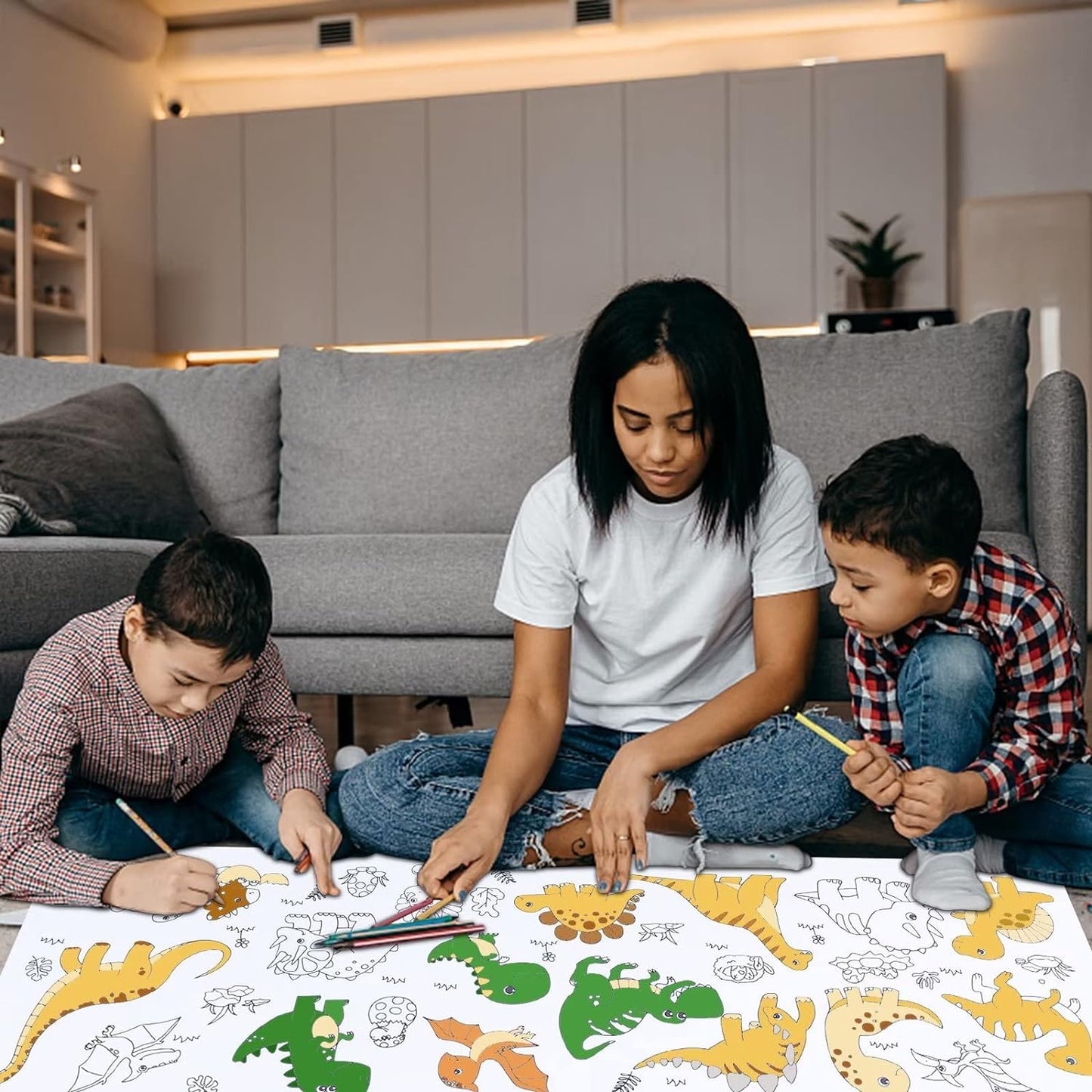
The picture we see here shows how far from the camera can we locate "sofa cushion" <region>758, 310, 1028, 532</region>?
200cm

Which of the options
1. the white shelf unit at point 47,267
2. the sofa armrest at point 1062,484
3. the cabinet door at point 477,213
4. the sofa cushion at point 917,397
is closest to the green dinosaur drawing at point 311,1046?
the sofa armrest at point 1062,484

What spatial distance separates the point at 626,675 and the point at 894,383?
93 cm

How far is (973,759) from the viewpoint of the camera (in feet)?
3.97

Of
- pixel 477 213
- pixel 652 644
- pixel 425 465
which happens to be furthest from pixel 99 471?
pixel 477 213

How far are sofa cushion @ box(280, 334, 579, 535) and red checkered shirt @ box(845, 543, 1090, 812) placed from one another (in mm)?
1070

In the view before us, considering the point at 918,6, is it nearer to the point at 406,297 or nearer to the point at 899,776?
the point at 406,297

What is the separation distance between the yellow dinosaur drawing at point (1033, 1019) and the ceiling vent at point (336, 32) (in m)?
5.21

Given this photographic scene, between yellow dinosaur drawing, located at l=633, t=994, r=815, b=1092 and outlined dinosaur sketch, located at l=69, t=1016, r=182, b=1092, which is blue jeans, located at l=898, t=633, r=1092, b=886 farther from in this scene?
outlined dinosaur sketch, located at l=69, t=1016, r=182, b=1092

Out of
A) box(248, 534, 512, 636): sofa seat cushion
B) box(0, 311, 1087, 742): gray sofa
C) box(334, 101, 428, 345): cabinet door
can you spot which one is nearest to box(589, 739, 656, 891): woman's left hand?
box(0, 311, 1087, 742): gray sofa

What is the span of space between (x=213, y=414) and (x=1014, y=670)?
172 centimetres

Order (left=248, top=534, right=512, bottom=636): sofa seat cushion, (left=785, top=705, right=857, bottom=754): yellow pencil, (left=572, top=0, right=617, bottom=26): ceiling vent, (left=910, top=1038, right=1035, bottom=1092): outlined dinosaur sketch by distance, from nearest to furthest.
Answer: (left=910, top=1038, right=1035, bottom=1092): outlined dinosaur sketch
(left=785, top=705, right=857, bottom=754): yellow pencil
(left=248, top=534, right=512, bottom=636): sofa seat cushion
(left=572, top=0, right=617, bottom=26): ceiling vent

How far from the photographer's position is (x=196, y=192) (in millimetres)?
5418

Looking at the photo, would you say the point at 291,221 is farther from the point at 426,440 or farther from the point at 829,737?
the point at 829,737

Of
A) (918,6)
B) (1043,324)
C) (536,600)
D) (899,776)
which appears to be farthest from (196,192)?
(899,776)
